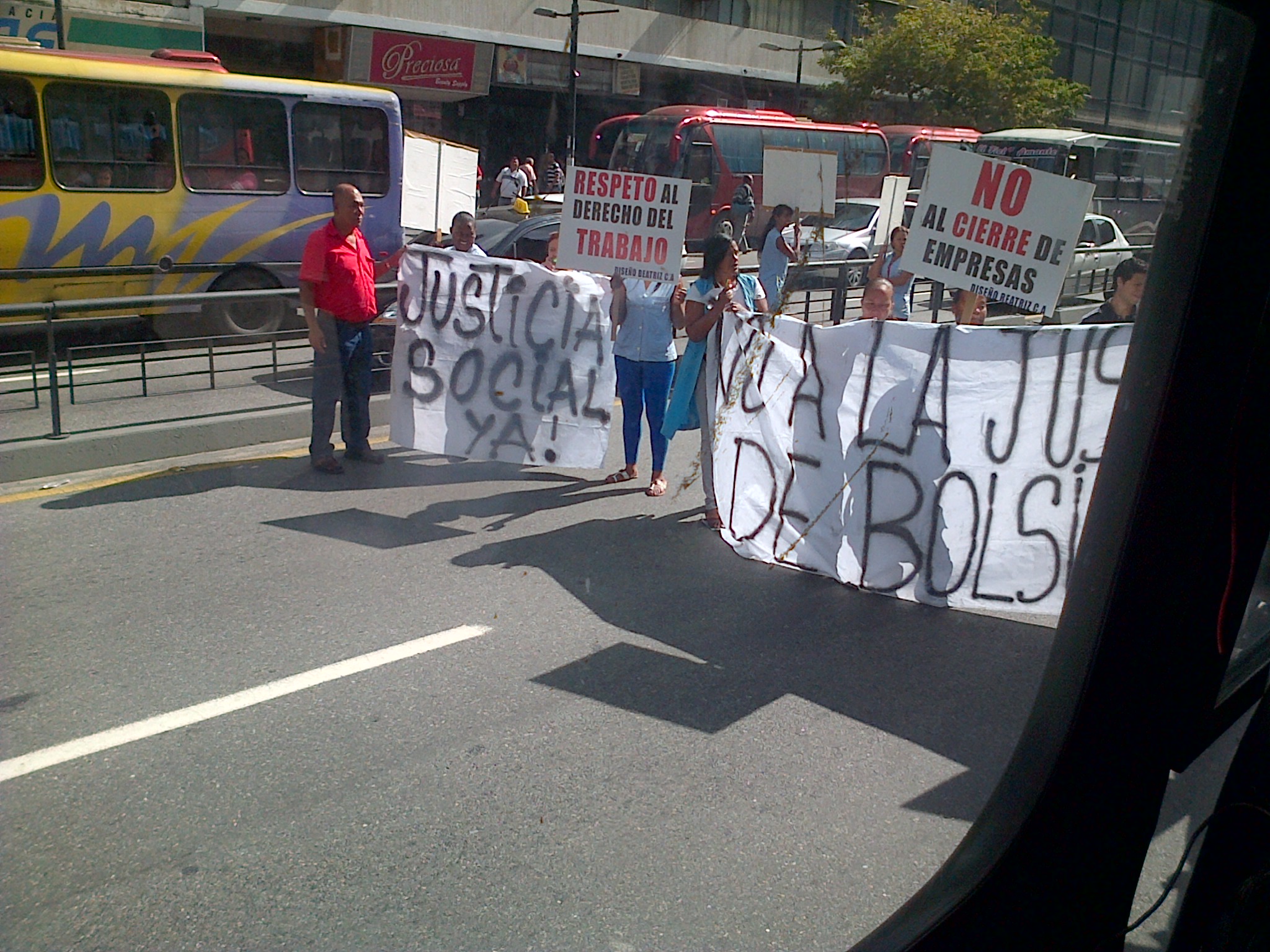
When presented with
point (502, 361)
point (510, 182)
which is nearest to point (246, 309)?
point (502, 361)

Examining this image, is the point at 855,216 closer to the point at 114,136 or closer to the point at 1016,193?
the point at 114,136

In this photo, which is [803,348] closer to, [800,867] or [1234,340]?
[800,867]

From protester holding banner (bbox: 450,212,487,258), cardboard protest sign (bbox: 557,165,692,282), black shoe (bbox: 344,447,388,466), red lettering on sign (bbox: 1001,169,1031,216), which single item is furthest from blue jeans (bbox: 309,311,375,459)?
red lettering on sign (bbox: 1001,169,1031,216)

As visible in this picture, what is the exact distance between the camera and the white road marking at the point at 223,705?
11.8 ft

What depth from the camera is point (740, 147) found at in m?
13.4

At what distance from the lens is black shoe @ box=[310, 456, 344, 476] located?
723cm

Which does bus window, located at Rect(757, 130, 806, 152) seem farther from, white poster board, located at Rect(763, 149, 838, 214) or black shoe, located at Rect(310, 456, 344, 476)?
black shoe, located at Rect(310, 456, 344, 476)

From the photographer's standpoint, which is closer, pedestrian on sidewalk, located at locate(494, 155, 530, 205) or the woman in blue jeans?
the woman in blue jeans

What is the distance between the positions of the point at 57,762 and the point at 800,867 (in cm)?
232

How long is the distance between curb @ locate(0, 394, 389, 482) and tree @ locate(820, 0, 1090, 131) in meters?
4.73

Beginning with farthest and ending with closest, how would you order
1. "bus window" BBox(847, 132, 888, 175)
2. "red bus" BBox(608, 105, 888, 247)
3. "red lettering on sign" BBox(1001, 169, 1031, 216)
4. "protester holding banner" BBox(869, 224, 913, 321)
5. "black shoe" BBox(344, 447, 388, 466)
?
"bus window" BBox(847, 132, 888, 175) → "red bus" BBox(608, 105, 888, 247) → "protester holding banner" BBox(869, 224, 913, 321) → "black shoe" BBox(344, 447, 388, 466) → "red lettering on sign" BBox(1001, 169, 1031, 216)

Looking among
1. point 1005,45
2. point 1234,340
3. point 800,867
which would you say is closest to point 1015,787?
point 1234,340

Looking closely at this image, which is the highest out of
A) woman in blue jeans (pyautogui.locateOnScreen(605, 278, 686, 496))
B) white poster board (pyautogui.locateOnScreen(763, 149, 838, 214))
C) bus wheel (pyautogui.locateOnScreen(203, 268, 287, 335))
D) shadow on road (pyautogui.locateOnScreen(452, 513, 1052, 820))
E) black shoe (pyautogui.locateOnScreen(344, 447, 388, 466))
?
white poster board (pyautogui.locateOnScreen(763, 149, 838, 214))

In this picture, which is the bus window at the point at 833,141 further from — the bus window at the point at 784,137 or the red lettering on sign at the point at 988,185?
the red lettering on sign at the point at 988,185
